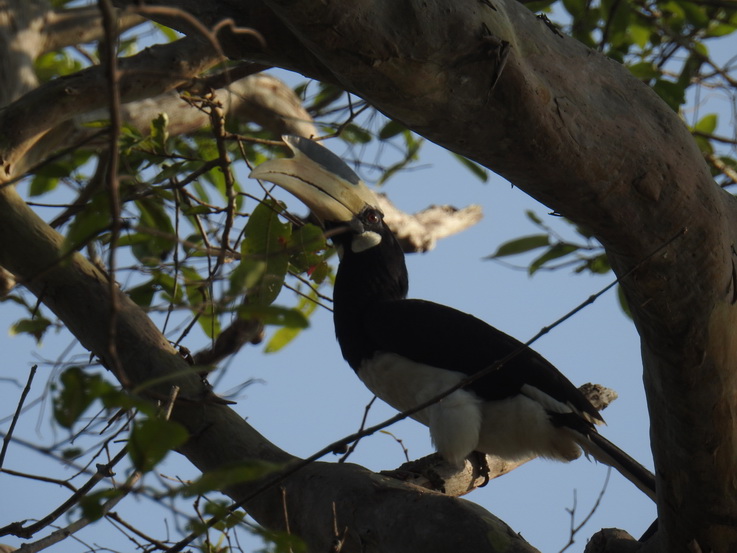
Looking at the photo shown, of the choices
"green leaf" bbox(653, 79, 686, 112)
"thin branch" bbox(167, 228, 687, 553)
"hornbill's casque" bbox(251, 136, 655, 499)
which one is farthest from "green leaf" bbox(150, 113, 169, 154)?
"green leaf" bbox(653, 79, 686, 112)

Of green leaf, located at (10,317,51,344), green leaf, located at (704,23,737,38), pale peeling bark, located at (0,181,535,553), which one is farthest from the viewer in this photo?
green leaf, located at (704,23,737,38)

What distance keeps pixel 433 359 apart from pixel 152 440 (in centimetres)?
251

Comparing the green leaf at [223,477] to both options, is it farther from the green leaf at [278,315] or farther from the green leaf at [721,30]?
the green leaf at [721,30]

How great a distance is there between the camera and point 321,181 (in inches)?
158

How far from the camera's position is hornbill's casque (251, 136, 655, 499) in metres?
3.49

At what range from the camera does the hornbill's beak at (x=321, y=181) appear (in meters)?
3.81

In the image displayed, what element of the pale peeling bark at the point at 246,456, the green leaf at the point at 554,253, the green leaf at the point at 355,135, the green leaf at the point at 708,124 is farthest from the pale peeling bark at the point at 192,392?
the green leaf at the point at 708,124

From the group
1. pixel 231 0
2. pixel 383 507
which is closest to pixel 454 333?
pixel 383 507

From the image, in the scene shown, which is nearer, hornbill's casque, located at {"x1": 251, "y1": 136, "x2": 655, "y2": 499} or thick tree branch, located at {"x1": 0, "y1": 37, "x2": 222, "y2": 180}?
thick tree branch, located at {"x1": 0, "y1": 37, "x2": 222, "y2": 180}

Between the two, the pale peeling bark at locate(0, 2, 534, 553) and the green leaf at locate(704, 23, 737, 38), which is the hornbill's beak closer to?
the pale peeling bark at locate(0, 2, 534, 553)

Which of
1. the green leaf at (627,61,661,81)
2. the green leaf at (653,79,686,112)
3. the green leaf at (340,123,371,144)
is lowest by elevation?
the green leaf at (653,79,686,112)

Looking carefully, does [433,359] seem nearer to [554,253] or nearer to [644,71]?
[554,253]

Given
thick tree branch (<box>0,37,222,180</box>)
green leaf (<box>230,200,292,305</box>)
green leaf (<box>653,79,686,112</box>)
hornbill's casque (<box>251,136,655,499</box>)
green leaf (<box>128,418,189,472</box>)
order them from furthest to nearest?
green leaf (<box>653,79,686,112</box>), hornbill's casque (<box>251,136,655,499</box>), thick tree branch (<box>0,37,222,180</box>), green leaf (<box>230,200,292,305</box>), green leaf (<box>128,418,189,472</box>)

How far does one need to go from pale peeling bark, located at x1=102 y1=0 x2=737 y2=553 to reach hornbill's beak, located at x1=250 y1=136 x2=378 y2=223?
5.52ft
